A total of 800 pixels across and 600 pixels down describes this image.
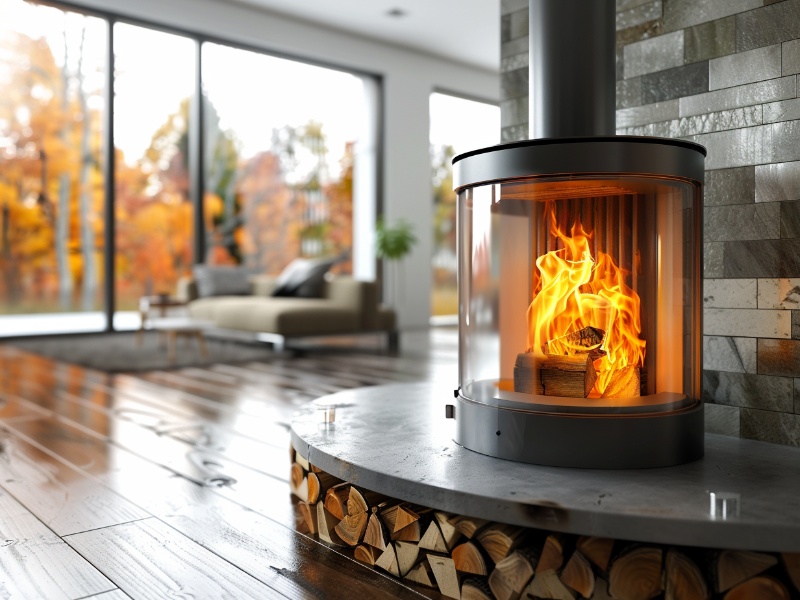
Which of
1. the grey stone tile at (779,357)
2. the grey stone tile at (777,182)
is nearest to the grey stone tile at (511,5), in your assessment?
the grey stone tile at (777,182)

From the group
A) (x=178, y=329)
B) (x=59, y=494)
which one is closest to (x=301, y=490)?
(x=59, y=494)

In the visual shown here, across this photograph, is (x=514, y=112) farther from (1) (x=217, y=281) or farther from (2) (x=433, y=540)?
(1) (x=217, y=281)

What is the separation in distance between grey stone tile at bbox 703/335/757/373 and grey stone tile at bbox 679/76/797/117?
65cm

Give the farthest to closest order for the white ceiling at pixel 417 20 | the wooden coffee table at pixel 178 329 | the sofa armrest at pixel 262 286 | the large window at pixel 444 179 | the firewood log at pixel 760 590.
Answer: the large window at pixel 444 179, the white ceiling at pixel 417 20, the sofa armrest at pixel 262 286, the wooden coffee table at pixel 178 329, the firewood log at pixel 760 590

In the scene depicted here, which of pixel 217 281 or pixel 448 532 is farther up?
pixel 217 281

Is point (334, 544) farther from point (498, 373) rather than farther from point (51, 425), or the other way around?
point (51, 425)

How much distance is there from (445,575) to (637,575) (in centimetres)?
40

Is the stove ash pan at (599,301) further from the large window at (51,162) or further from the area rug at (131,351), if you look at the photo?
the large window at (51,162)

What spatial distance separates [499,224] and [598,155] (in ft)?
1.06

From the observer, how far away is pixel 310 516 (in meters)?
1.95

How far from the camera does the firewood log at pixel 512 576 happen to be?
4.89 ft

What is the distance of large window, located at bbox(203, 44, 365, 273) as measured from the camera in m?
7.86

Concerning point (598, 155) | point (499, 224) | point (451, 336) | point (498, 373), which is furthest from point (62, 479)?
point (451, 336)

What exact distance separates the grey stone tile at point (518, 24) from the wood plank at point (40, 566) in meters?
2.11
